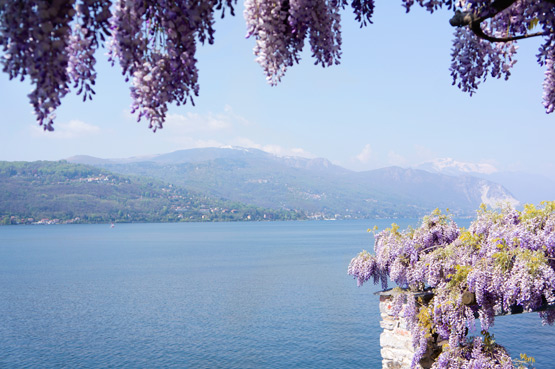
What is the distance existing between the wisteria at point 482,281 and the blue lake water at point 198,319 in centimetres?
1133

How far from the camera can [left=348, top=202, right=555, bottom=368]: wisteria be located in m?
8.03

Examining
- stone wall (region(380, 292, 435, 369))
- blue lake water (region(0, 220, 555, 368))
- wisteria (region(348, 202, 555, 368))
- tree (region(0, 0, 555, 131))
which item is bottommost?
blue lake water (region(0, 220, 555, 368))

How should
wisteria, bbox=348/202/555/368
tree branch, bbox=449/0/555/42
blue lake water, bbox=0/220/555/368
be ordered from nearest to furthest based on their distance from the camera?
tree branch, bbox=449/0/555/42 < wisteria, bbox=348/202/555/368 < blue lake water, bbox=0/220/555/368

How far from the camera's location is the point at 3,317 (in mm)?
31125

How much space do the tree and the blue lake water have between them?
62.2 feet

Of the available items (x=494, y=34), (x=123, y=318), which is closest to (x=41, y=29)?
(x=494, y=34)

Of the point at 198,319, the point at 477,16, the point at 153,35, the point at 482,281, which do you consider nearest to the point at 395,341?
the point at 482,281

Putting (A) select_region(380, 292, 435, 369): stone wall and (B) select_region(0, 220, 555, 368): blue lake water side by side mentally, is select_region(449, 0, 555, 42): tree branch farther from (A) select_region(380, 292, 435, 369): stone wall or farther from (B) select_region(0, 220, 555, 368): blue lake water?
(B) select_region(0, 220, 555, 368): blue lake water

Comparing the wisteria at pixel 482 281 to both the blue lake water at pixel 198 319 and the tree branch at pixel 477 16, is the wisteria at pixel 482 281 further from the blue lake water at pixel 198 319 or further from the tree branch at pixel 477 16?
the blue lake water at pixel 198 319

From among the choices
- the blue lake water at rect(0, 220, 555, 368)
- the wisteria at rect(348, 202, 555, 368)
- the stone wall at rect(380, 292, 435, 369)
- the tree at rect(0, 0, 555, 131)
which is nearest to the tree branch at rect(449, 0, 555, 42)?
the tree at rect(0, 0, 555, 131)

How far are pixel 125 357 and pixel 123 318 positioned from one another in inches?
338

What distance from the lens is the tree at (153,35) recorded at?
5.16 feet

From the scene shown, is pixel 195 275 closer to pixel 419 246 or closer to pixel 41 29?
pixel 419 246

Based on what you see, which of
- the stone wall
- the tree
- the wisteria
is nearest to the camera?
the tree
